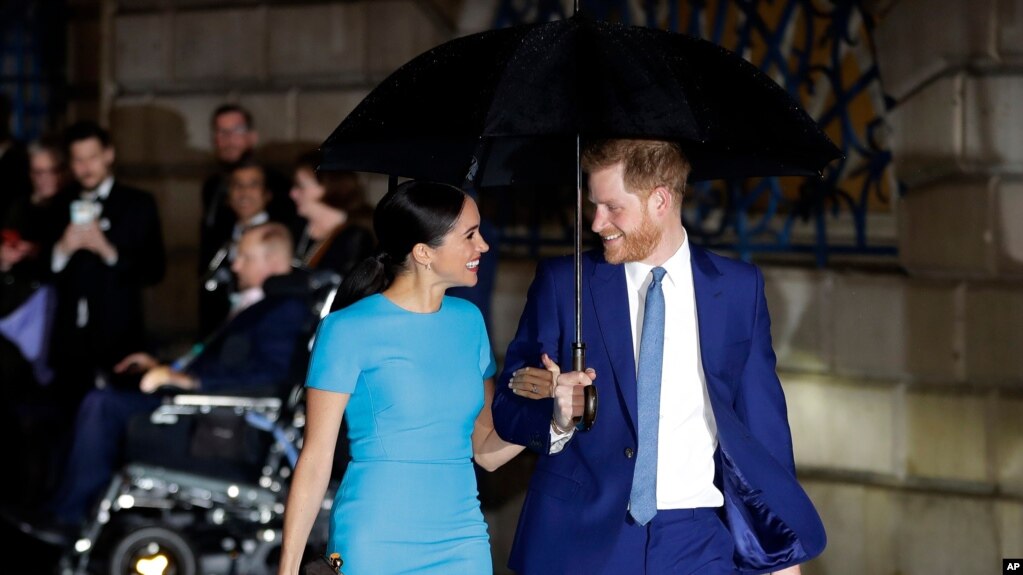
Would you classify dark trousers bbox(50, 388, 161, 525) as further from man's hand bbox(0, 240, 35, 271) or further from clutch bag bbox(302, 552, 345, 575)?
A: clutch bag bbox(302, 552, 345, 575)

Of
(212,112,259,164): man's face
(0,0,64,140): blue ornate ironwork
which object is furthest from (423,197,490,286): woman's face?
(0,0,64,140): blue ornate ironwork

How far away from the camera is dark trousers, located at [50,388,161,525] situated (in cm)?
789

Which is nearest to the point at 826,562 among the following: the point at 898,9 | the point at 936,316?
the point at 936,316

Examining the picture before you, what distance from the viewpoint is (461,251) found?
13.9ft

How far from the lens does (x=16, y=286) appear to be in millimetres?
9148

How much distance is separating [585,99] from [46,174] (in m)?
6.44

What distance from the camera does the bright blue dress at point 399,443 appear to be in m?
4.12

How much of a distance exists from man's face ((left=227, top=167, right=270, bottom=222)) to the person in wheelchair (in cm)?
84

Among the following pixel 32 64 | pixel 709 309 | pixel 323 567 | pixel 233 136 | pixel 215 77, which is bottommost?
pixel 323 567

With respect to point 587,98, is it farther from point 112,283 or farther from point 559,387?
point 112,283

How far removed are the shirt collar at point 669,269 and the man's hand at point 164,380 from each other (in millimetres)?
3625

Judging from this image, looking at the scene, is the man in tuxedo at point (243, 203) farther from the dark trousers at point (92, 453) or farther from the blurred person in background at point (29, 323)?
the blurred person in background at point (29, 323)

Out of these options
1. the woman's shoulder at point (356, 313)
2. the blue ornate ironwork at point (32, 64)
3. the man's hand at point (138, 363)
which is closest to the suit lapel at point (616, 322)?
the woman's shoulder at point (356, 313)

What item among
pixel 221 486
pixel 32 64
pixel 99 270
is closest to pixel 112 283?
pixel 99 270
